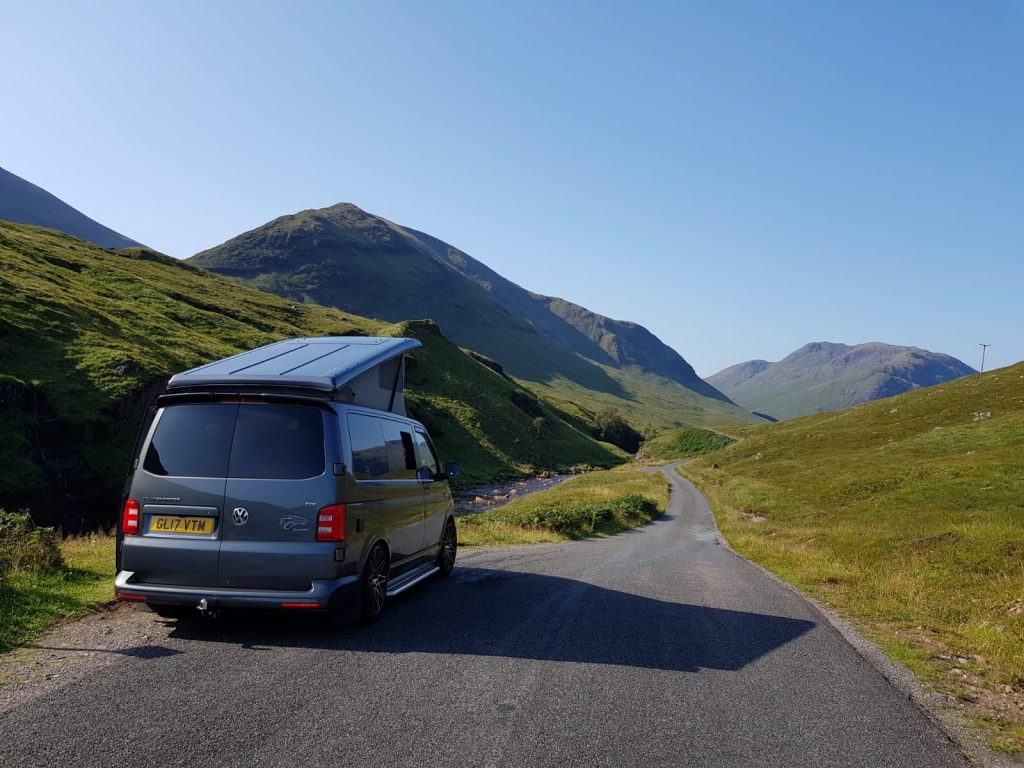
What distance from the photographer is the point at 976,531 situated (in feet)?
65.8

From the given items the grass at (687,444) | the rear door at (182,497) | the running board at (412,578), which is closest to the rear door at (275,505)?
the rear door at (182,497)

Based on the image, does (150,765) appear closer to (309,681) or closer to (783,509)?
(309,681)

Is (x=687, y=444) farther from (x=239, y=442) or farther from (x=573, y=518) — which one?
(x=239, y=442)

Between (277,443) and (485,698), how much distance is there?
3706 mm

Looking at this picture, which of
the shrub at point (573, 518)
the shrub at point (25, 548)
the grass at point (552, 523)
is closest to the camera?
the shrub at point (25, 548)

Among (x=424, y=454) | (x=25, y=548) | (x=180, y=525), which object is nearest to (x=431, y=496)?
(x=424, y=454)

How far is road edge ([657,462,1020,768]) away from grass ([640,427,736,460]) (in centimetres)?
12992

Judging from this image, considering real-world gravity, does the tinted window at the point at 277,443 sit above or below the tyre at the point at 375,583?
above

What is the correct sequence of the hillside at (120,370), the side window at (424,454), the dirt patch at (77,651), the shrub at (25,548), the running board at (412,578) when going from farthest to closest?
the hillside at (120,370) → the side window at (424,454) → the shrub at (25,548) → the running board at (412,578) → the dirt patch at (77,651)

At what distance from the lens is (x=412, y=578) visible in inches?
406

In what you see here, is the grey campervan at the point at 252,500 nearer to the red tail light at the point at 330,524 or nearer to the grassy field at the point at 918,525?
the red tail light at the point at 330,524

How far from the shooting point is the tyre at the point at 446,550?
478 inches

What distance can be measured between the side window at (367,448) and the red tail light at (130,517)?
8.09 ft

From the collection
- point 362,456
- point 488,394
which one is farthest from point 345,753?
point 488,394
